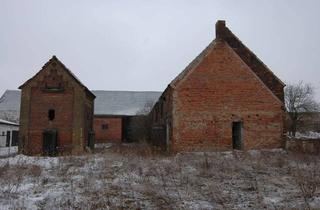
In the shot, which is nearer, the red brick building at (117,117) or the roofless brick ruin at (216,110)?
the roofless brick ruin at (216,110)

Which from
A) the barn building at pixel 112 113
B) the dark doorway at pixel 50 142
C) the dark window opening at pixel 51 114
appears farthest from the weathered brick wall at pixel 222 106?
the barn building at pixel 112 113

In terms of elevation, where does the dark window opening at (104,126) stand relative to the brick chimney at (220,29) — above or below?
below

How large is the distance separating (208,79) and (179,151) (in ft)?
15.9

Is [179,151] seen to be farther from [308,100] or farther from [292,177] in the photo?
[308,100]

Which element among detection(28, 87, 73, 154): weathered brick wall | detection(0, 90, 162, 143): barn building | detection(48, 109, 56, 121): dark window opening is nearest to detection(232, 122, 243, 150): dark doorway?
detection(28, 87, 73, 154): weathered brick wall

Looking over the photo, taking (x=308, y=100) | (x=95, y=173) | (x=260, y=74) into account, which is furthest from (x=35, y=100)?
(x=308, y=100)

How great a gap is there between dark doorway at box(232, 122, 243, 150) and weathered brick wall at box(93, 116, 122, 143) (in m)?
24.0

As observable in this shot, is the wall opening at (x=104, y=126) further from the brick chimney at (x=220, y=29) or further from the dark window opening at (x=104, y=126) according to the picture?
the brick chimney at (x=220, y=29)

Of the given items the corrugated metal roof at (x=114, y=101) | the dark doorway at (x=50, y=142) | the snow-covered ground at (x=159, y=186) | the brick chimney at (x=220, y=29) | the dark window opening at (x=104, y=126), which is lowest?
the snow-covered ground at (x=159, y=186)

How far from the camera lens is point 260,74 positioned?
23.5 metres

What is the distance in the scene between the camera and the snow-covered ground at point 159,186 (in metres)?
8.83

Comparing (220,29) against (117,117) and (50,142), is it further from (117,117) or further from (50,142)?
(117,117)

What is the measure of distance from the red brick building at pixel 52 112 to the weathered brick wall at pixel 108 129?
18840mm

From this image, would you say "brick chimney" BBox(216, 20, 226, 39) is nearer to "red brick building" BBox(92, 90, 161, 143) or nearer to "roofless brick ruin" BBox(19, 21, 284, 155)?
A: "roofless brick ruin" BBox(19, 21, 284, 155)
